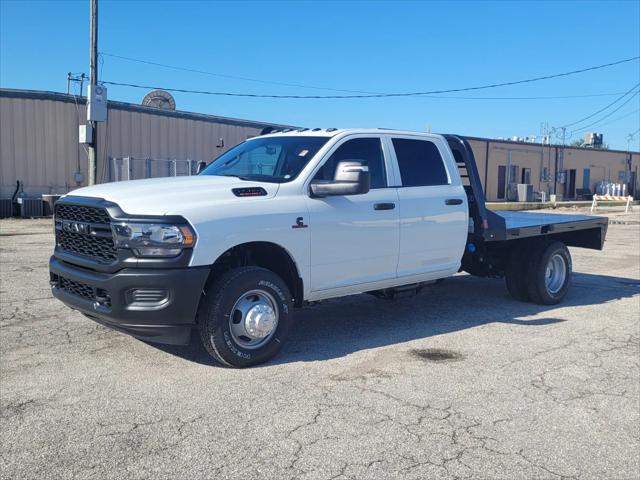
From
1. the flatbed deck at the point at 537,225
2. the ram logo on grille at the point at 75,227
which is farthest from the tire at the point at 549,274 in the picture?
the ram logo on grille at the point at 75,227

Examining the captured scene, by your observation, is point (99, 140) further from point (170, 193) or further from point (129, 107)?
point (170, 193)

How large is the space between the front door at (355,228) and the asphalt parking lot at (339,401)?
2.22 feet

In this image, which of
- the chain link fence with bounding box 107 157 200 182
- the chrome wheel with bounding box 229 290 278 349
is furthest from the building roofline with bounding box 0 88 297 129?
the chrome wheel with bounding box 229 290 278 349

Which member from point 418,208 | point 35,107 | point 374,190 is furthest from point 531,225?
point 35,107

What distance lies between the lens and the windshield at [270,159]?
5660mm

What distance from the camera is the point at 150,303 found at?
4.62 m

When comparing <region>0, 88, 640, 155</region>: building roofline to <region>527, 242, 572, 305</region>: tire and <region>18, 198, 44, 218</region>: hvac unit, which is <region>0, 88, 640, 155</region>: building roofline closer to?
<region>18, 198, 44, 218</region>: hvac unit

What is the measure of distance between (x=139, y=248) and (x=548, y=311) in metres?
5.21

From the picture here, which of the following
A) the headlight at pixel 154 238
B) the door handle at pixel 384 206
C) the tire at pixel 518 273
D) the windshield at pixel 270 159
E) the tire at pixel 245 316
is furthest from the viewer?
the tire at pixel 518 273

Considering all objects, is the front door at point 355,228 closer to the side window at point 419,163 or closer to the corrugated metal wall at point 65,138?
the side window at point 419,163

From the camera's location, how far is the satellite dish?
29.6 metres

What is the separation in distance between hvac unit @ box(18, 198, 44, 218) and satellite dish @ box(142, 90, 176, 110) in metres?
8.72

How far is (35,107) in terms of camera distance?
23281 millimetres

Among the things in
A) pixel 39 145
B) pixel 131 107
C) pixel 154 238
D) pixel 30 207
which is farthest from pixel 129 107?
pixel 154 238
